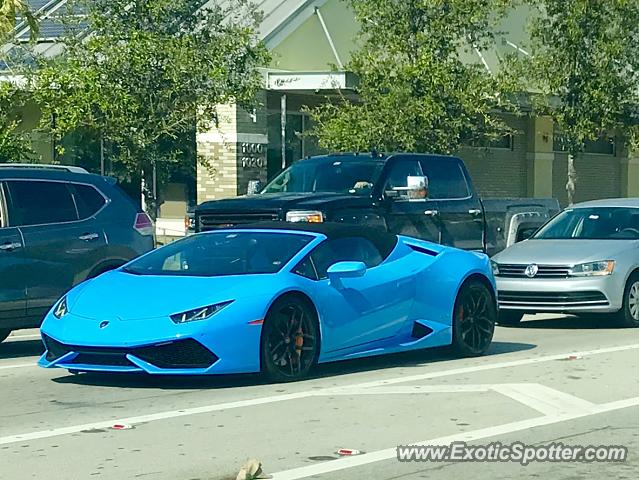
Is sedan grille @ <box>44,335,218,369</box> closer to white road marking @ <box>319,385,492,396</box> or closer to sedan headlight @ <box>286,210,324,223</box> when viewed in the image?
white road marking @ <box>319,385,492,396</box>

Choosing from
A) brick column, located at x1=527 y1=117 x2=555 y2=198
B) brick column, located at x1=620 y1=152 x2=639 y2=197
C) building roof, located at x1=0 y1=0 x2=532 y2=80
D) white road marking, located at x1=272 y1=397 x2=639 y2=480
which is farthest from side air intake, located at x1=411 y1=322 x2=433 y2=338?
brick column, located at x1=620 y1=152 x2=639 y2=197

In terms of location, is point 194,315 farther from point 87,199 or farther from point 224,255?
point 87,199

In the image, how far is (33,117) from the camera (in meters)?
29.6

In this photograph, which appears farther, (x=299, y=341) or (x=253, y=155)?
(x=253, y=155)

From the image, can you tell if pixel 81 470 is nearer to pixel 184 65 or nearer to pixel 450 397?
pixel 450 397

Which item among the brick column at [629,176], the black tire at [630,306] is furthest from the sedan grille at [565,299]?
the brick column at [629,176]

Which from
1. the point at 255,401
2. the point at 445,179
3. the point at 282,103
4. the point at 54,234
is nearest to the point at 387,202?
the point at 445,179

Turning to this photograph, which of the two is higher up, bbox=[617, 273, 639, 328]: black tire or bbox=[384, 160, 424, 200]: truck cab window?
bbox=[384, 160, 424, 200]: truck cab window

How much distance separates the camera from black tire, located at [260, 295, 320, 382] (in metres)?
10.4

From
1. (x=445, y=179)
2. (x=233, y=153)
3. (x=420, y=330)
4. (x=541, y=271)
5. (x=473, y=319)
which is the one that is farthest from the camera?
(x=233, y=153)

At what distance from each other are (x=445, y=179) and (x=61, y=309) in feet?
28.2

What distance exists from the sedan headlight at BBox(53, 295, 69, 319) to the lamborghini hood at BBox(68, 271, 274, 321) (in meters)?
0.06

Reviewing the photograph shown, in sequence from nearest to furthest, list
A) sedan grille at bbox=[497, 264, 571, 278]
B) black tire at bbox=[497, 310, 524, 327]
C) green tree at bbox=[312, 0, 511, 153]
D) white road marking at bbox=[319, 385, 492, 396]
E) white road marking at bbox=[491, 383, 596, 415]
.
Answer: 1. white road marking at bbox=[491, 383, 596, 415]
2. white road marking at bbox=[319, 385, 492, 396]
3. sedan grille at bbox=[497, 264, 571, 278]
4. black tire at bbox=[497, 310, 524, 327]
5. green tree at bbox=[312, 0, 511, 153]

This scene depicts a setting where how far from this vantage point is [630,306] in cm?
1588
